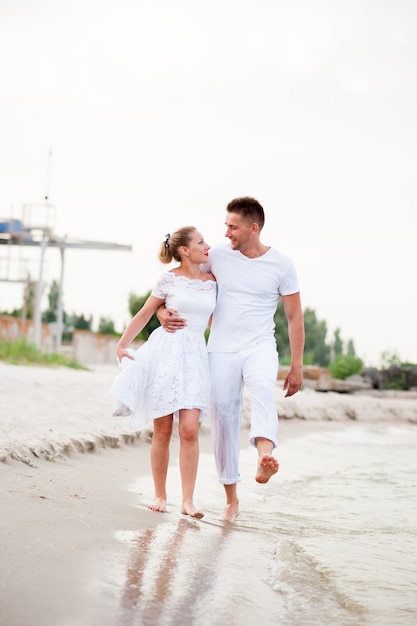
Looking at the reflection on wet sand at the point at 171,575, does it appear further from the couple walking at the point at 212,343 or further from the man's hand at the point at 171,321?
the man's hand at the point at 171,321

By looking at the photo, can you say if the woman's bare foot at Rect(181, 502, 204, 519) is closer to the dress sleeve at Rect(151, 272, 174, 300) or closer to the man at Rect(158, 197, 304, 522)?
the man at Rect(158, 197, 304, 522)

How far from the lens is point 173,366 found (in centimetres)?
523

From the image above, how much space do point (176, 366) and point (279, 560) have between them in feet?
4.83

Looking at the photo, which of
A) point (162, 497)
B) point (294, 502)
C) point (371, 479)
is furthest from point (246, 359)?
point (371, 479)

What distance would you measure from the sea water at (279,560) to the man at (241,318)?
58cm

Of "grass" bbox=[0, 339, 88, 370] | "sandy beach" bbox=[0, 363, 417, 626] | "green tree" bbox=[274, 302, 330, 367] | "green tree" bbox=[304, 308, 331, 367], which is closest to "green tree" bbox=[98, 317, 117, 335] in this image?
"green tree" bbox=[274, 302, 330, 367]

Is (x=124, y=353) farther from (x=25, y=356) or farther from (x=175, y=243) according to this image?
(x=25, y=356)

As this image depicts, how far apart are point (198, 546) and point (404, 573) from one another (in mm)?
947

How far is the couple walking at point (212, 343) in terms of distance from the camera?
17.1 feet

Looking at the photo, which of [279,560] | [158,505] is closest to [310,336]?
[158,505]

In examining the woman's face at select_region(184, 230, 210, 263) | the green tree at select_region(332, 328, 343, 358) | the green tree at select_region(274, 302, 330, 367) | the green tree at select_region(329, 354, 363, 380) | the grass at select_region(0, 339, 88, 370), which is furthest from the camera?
the green tree at select_region(332, 328, 343, 358)

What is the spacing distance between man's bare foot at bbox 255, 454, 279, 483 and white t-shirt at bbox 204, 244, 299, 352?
0.72 metres

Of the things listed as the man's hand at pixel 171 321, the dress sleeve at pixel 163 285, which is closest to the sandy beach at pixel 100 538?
the man's hand at pixel 171 321

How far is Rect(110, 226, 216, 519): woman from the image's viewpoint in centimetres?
521
